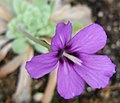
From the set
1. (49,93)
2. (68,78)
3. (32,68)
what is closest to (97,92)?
(49,93)

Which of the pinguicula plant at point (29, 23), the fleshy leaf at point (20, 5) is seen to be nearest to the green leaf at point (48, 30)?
the pinguicula plant at point (29, 23)

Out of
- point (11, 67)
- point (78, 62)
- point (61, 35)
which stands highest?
point (61, 35)

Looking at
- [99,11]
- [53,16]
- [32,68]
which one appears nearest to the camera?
[32,68]

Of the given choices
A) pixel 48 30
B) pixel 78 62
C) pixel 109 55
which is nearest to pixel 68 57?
pixel 78 62

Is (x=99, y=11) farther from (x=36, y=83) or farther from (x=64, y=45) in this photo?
(x=64, y=45)

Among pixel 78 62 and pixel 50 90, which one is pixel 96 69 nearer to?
Answer: pixel 78 62

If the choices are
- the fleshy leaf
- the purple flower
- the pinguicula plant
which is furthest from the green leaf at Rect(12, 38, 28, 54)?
the purple flower

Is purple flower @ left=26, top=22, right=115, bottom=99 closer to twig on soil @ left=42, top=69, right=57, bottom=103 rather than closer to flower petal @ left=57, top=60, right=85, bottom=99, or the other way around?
flower petal @ left=57, top=60, right=85, bottom=99
